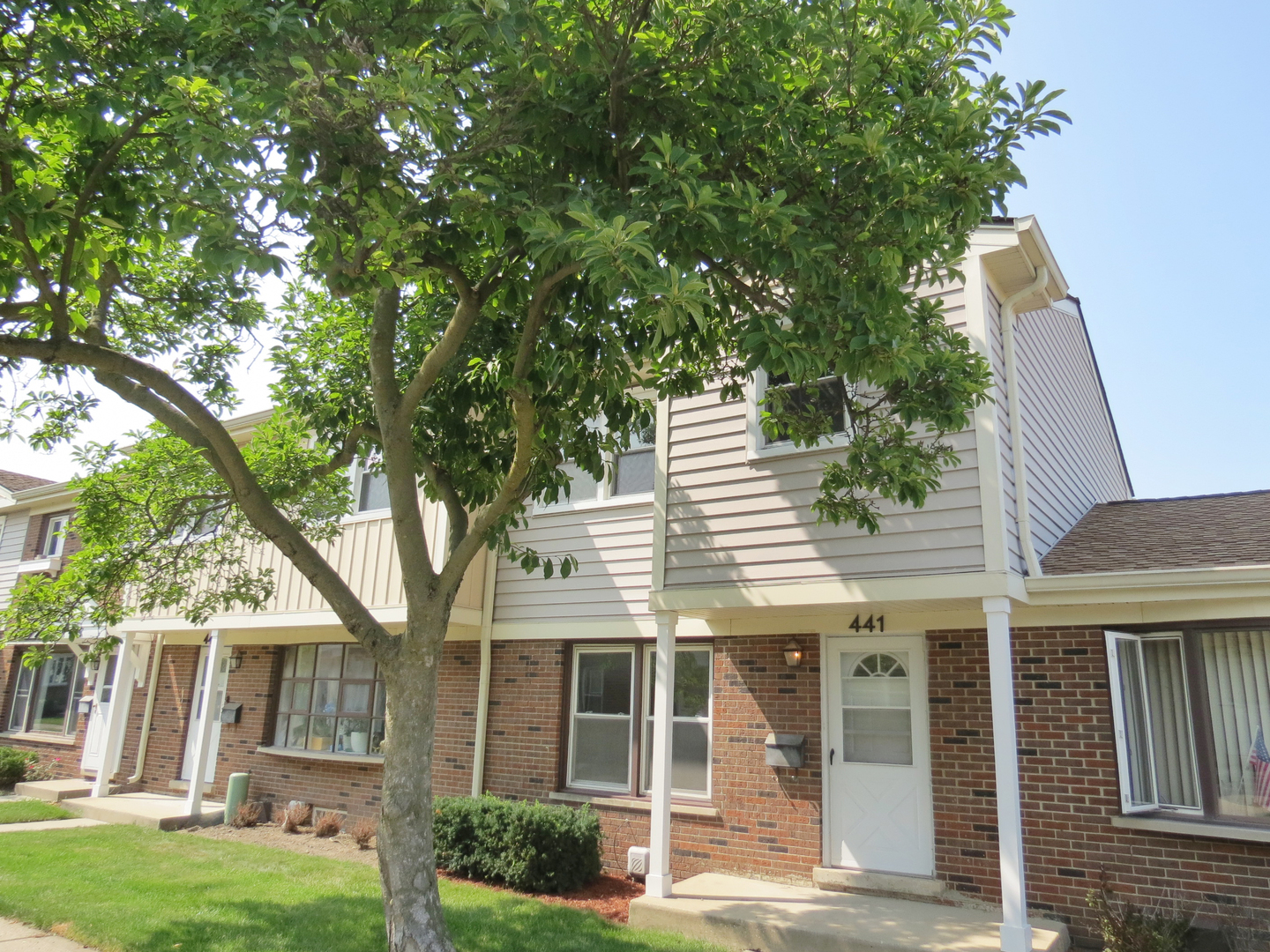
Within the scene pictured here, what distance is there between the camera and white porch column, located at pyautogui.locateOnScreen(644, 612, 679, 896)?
27.0 ft

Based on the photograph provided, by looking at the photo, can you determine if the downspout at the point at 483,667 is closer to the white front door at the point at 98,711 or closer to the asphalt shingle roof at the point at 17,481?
the white front door at the point at 98,711

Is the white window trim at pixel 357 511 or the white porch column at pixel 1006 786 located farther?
the white window trim at pixel 357 511

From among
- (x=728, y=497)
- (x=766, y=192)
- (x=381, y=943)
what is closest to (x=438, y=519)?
(x=728, y=497)

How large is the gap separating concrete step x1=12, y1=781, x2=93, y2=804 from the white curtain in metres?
16.6

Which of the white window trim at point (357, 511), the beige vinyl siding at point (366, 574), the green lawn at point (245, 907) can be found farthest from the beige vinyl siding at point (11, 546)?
the green lawn at point (245, 907)

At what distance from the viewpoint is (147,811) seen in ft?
44.4

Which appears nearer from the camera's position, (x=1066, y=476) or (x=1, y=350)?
(x=1, y=350)

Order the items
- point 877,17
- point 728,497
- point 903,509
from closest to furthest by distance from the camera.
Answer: point 877,17, point 903,509, point 728,497

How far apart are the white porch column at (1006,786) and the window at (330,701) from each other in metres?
8.81

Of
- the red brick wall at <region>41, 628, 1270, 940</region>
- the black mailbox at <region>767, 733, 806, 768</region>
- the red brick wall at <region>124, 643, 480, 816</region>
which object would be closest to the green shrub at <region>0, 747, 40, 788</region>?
the red brick wall at <region>124, 643, 480, 816</region>

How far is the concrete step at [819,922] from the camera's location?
680cm

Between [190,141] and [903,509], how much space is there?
19.8ft

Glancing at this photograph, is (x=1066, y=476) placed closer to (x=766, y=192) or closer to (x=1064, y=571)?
(x=1064, y=571)

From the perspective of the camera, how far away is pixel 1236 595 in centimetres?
720
